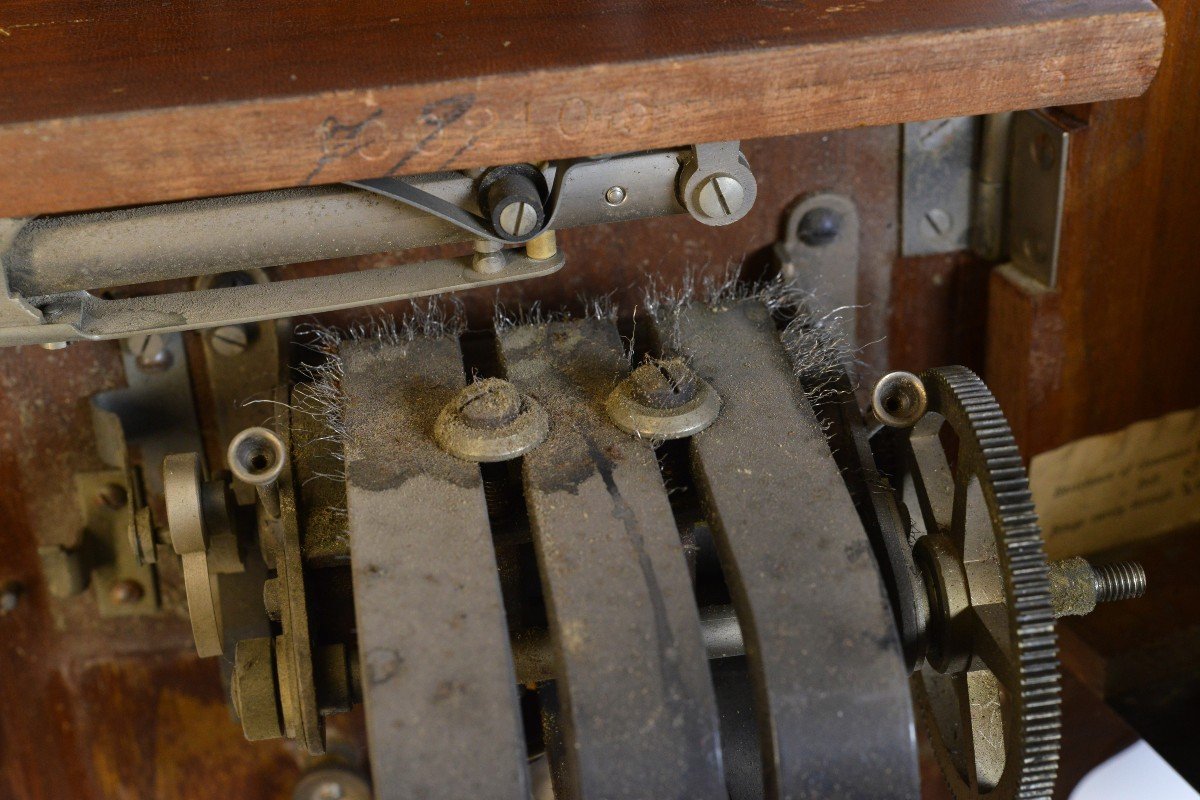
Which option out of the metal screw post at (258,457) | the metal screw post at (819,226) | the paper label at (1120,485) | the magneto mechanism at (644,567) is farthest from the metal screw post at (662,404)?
the paper label at (1120,485)

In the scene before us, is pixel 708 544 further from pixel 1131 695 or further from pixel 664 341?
pixel 1131 695

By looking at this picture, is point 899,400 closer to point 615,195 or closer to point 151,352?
point 615,195

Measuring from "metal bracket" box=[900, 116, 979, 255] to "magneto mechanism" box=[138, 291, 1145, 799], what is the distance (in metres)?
0.29

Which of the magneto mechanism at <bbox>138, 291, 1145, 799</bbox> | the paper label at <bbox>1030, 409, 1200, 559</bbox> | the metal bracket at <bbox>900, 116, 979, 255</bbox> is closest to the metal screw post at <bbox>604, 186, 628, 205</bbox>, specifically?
the magneto mechanism at <bbox>138, 291, 1145, 799</bbox>

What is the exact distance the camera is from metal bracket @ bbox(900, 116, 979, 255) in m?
1.23

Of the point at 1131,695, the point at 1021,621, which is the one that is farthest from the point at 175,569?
the point at 1131,695

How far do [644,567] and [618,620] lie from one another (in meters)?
0.04

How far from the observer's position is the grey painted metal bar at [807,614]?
2.60 feet

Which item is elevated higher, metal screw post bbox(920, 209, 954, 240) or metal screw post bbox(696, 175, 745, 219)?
A: metal screw post bbox(696, 175, 745, 219)

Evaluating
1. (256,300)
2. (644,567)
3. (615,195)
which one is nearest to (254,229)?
(256,300)

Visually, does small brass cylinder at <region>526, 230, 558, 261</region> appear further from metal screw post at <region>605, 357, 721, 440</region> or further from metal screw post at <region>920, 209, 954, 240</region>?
metal screw post at <region>920, 209, 954, 240</region>

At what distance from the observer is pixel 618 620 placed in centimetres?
81

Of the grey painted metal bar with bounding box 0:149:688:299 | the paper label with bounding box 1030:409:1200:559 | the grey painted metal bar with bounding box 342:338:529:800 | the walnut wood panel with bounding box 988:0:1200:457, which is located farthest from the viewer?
the paper label with bounding box 1030:409:1200:559

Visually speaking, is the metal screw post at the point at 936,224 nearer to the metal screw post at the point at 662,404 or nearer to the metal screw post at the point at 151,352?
the metal screw post at the point at 662,404
